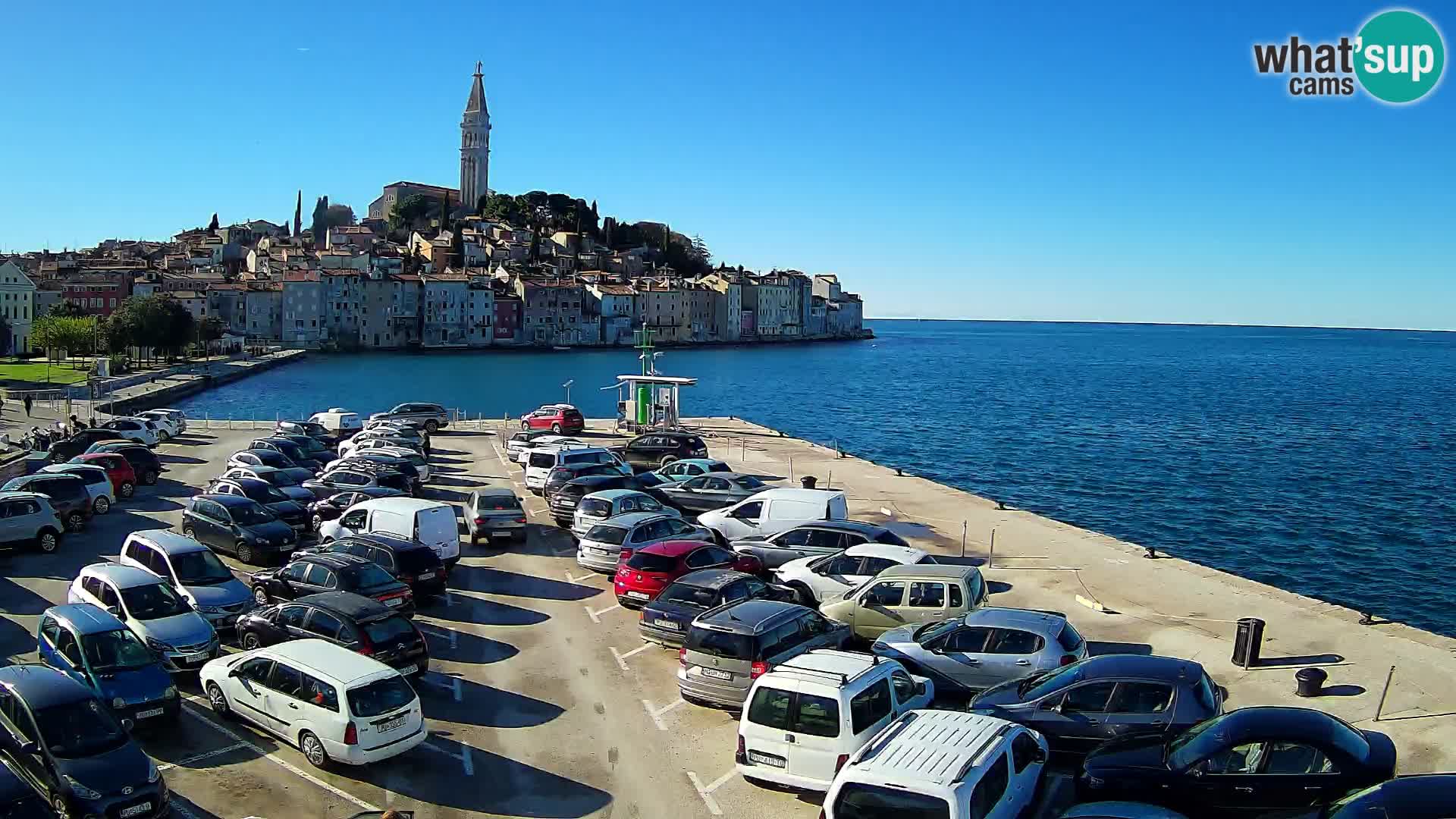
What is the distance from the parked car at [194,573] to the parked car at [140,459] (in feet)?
42.6

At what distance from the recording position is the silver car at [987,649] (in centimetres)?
1263

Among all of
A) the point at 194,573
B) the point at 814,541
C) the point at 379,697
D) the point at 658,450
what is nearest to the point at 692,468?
the point at 658,450

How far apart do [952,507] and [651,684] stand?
1497 centimetres

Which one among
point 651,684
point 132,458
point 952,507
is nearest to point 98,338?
point 132,458

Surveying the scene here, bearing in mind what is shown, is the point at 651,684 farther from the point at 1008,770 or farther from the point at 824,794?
the point at 1008,770

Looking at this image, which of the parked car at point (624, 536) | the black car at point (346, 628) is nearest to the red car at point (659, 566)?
the parked car at point (624, 536)

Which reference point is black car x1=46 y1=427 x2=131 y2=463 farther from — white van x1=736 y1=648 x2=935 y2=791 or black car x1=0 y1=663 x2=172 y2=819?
white van x1=736 y1=648 x2=935 y2=791

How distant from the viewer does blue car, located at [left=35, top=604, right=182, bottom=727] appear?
11320 millimetres

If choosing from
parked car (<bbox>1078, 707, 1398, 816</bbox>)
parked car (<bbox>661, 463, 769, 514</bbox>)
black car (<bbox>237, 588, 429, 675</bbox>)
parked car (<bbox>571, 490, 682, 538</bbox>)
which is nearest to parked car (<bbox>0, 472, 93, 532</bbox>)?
parked car (<bbox>571, 490, 682, 538</bbox>)

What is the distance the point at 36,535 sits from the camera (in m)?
20.0

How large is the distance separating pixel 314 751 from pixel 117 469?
63.2 ft

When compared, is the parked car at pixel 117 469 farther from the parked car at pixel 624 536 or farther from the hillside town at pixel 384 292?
the hillside town at pixel 384 292

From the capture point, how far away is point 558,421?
133 feet

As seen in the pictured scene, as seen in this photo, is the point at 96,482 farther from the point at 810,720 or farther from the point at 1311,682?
the point at 1311,682
